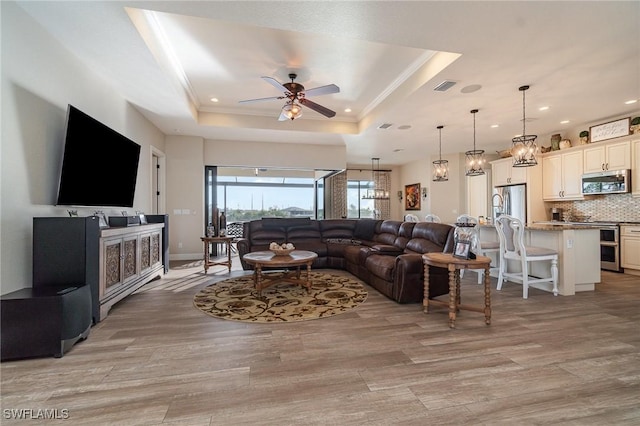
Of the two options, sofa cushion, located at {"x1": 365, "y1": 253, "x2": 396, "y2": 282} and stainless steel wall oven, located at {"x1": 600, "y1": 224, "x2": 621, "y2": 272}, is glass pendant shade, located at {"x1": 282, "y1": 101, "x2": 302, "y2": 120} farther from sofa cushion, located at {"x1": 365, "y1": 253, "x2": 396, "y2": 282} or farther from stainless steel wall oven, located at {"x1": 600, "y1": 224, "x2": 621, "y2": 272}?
stainless steel wall oven, located at {"x1": 600, "y1": 224, "x2": 621, "y2": 272}

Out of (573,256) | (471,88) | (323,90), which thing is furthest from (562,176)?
(323,90)

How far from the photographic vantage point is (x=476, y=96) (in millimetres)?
4312

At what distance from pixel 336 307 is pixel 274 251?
4.05 feet

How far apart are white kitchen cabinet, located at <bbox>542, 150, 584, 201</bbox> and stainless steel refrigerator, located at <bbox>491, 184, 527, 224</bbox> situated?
1.37 feet

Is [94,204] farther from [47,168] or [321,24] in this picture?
[321,24]

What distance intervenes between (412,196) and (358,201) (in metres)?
1.99

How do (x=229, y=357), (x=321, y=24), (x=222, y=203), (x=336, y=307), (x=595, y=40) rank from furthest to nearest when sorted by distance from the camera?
(x=222, y=203)
(x=336, y=307)
(x=595, y=40)
(x=321, y=24)
(x=229, y=357)

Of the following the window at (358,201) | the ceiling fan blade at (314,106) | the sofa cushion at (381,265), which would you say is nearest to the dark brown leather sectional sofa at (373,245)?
the sofa cushion at (381,265)

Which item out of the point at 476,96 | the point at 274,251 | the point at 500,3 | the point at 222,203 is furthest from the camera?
the point at 222,203

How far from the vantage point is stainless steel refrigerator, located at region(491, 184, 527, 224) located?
6762 millimetres

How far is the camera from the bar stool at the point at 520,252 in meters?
3.72

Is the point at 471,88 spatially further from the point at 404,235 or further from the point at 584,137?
the point at 584,137

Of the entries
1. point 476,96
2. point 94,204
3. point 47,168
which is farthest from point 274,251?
point 476,96

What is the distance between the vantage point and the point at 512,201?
7059 mm
